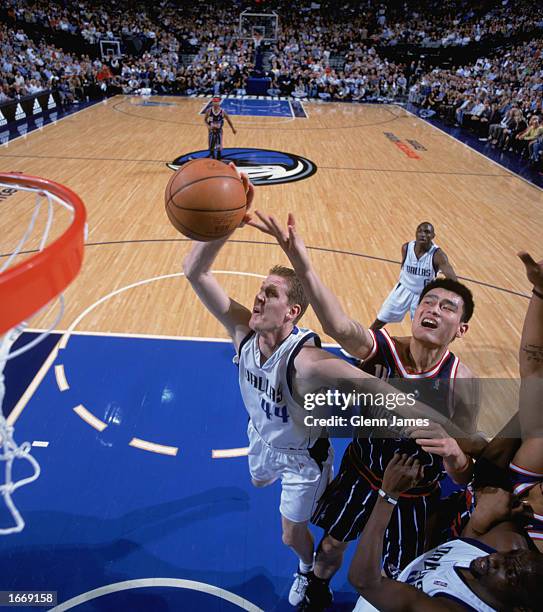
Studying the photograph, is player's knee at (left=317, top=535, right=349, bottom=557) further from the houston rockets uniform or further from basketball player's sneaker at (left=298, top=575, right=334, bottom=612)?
basketball player's sneaker at (left=298, top=575, right=334, bottom=612)

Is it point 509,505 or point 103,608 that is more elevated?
point 509,505

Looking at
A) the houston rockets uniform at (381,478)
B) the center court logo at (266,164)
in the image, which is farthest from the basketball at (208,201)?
the center court logo at (266,164)

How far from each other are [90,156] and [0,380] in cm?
1030

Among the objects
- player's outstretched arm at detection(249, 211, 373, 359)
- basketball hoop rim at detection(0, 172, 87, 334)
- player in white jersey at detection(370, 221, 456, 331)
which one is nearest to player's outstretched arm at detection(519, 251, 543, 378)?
player's outstretched arm at detection(249, 211, 373, 359)

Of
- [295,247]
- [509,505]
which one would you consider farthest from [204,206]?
[509,505]

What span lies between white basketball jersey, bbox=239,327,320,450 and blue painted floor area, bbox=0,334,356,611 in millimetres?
955

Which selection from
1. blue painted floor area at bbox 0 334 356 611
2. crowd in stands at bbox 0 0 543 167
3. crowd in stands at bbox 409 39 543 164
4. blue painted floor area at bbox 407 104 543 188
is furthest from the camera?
crowd in stands at bbox 0 0 543 167

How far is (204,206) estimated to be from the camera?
242cm

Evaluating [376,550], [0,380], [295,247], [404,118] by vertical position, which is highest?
[295,247]

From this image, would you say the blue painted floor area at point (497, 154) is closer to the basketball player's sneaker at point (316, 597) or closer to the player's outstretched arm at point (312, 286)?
the player's outstretched arm at point (312, 286)

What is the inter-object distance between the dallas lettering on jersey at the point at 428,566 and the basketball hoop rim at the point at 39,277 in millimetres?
1697

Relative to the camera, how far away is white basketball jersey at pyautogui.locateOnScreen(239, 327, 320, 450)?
2311 millimetres

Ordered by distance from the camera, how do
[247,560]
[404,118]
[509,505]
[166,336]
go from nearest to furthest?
[509,505]
[247,560]
[166,336]
[404,118]

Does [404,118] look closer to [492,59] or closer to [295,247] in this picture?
[492,59]
